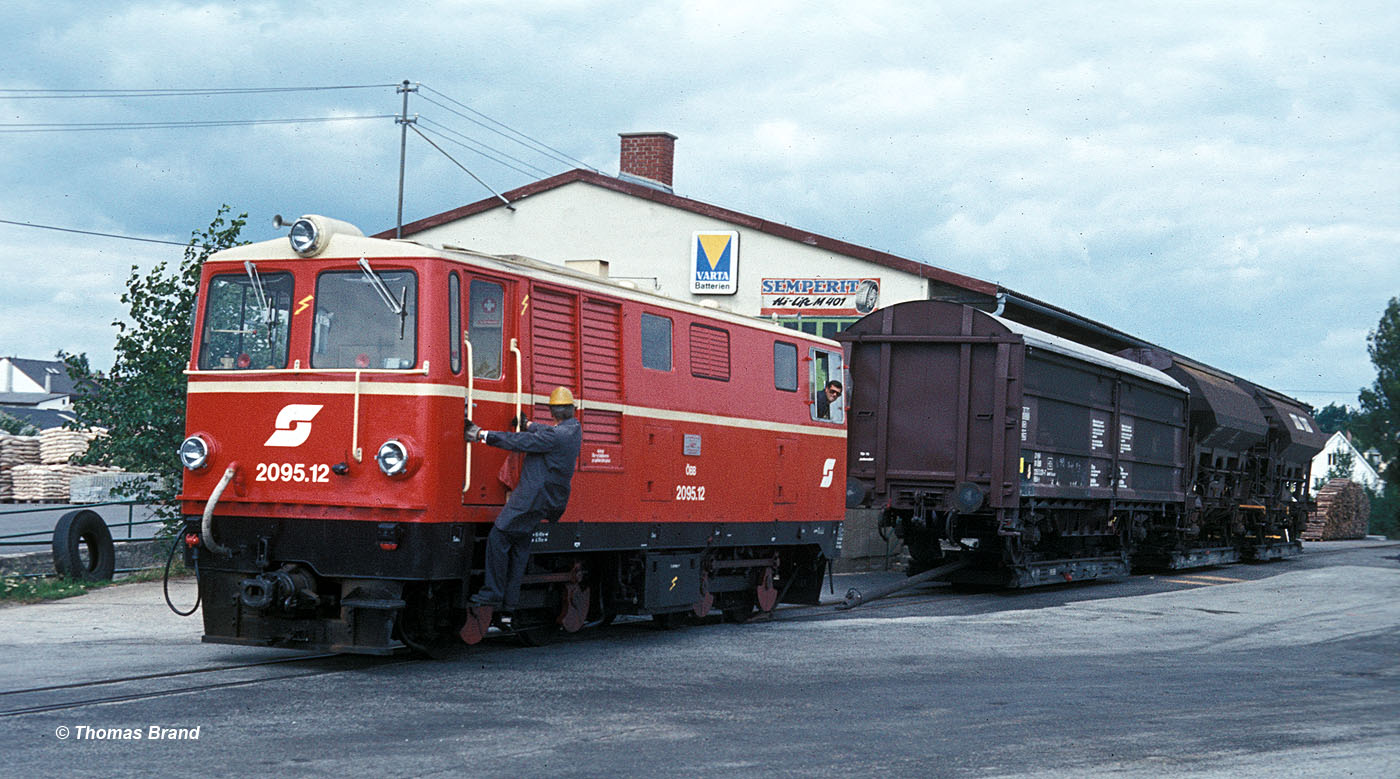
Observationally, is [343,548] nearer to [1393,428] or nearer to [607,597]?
[607,597]

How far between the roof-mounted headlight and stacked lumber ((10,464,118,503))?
118 ft

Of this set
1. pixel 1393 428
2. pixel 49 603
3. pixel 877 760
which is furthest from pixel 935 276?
pixel 1393 428

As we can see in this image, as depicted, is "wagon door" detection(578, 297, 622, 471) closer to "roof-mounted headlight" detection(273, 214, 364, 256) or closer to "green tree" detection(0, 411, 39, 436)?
"roof-mounted headlight" detection(273, 214, 364, 256)

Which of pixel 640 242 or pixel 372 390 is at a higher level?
pixel 640 242

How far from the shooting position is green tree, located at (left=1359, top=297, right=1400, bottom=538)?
65.0m

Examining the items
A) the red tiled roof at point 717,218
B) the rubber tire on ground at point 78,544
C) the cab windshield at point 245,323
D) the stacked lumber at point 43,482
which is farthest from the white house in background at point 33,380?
the cab windshield at point 245,323

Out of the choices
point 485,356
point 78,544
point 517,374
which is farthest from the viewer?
point 78,544

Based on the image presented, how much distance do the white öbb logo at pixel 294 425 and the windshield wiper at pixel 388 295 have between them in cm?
90

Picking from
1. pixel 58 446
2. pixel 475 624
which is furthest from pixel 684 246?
pixel 58 446

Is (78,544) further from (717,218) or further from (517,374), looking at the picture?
(717,218)

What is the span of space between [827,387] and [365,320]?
6579 mm

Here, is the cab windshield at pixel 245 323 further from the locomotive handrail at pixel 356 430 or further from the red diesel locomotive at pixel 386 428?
the locomotive handrail at pixel 356 430

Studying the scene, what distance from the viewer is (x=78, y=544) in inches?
492

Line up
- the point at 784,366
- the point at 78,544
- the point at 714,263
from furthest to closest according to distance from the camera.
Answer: the point at 714,263, the point at 784,366, the point at 78,544
